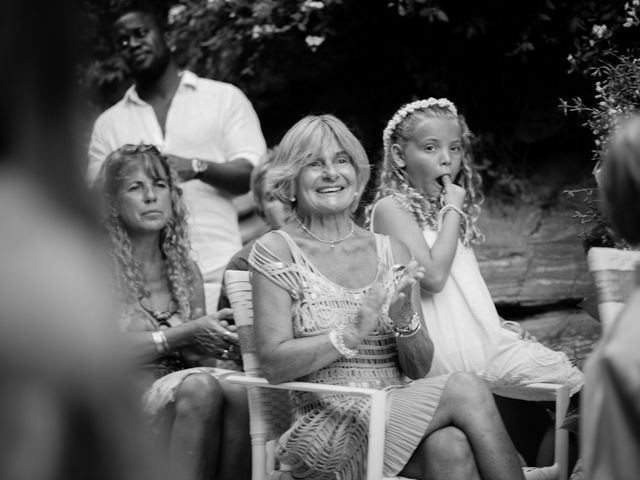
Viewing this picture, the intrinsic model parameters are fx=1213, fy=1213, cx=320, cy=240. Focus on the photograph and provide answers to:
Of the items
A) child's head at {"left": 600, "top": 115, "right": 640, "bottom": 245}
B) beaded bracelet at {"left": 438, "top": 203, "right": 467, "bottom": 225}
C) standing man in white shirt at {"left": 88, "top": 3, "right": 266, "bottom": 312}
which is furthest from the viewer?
standing man in white shirt at {"left": 88, "top": 3, "right": 266, "bottom": 312}

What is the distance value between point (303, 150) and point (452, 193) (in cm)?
70

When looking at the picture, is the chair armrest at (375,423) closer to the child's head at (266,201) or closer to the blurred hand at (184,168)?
the child's head at (266,201)

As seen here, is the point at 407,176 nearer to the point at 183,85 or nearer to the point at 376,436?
the point at 376,436

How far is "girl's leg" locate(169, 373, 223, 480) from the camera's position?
417 centimetres

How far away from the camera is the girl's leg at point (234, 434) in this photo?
4309 millimetres

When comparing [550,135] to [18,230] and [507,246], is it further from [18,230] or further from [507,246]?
[18,230]

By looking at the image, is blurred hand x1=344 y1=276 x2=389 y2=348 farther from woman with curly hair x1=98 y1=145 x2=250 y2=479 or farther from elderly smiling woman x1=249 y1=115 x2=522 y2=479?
woman with curly hair x1=98 y1=145 x2=250 y2=479

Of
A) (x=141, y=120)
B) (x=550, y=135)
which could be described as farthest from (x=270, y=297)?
(x=550, y=135)

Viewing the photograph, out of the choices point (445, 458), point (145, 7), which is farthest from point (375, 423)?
point (145, 7)

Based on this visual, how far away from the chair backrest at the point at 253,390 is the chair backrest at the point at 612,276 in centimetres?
130

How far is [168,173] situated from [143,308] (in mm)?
642

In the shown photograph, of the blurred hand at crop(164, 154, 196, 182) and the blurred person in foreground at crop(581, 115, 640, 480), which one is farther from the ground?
the blurred hand at crop(164, 154, 196, 182)

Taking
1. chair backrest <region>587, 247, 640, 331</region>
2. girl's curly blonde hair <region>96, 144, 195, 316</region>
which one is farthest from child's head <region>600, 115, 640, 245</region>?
girl's curly blonde hair <region>96, 144, 195, 316</region>

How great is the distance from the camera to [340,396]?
156 inches
